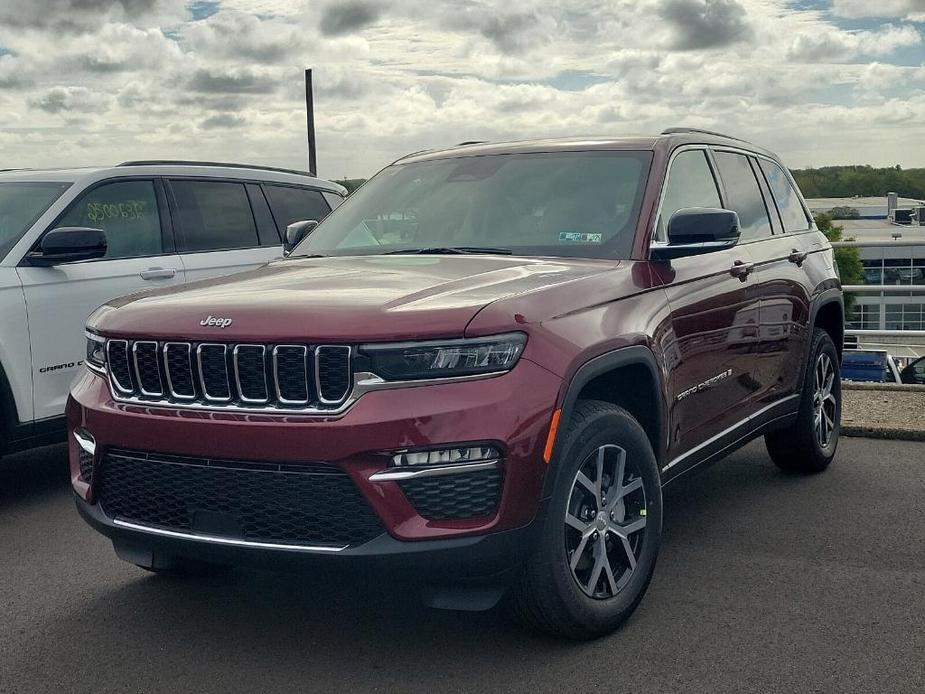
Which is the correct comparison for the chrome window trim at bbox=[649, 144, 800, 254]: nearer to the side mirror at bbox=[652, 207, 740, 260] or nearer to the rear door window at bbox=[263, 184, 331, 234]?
the side mirror at bbox=[652, 207, 740, 260]

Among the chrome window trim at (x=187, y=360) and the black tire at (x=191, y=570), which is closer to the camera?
the chrome window trim at (x=187, y=360)

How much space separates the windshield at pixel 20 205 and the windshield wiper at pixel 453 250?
2.66m

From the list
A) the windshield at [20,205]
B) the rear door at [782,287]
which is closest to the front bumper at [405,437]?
the rear door at [782,287]

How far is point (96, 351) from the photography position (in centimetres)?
420

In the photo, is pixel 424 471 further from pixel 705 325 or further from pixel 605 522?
pixel 705 325

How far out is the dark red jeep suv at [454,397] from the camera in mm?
3510

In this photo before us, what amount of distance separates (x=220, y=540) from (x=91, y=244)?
3.24 metres

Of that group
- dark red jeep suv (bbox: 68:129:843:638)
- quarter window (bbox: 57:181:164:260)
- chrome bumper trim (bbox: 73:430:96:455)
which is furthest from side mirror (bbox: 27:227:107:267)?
chrome bumper trim (bbox: 73:430:96:455)

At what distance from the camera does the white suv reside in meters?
6.29

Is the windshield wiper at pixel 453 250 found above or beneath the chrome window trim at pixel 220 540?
above

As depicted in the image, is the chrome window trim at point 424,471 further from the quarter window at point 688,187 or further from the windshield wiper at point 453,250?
the quarter window at point 688,187

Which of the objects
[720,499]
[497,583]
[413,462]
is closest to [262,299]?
[413,462]

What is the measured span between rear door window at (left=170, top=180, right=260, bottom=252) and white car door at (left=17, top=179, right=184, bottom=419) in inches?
6.7

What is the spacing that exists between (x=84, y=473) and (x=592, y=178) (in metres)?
2.39
